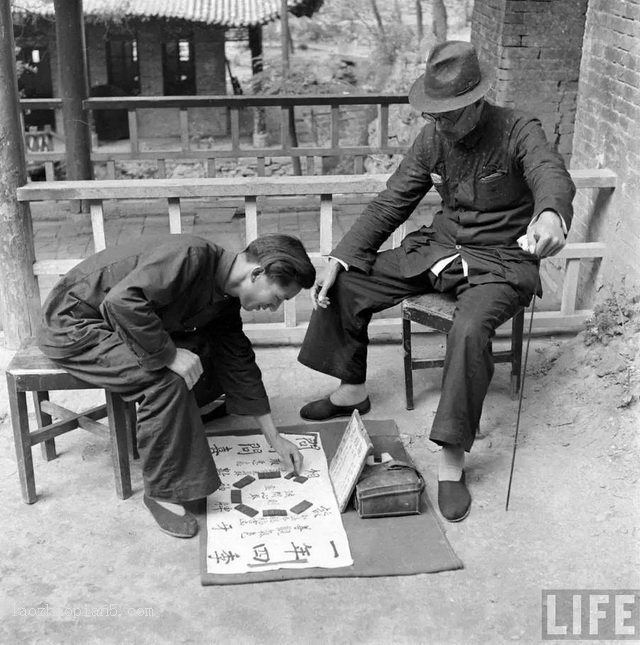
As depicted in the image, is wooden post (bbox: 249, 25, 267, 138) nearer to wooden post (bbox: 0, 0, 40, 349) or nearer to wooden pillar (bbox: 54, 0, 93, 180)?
wooden pillar (bbox: 54, 0, 93, 180)

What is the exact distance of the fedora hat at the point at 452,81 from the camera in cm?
392

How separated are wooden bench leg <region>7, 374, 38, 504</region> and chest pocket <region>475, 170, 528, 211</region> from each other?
→ 2.22 meters

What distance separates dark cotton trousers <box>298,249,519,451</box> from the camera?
148 inches

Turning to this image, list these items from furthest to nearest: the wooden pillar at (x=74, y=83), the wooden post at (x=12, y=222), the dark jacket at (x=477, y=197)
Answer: the wooden pillar at (x=74, y=83)
the wooden post at (x=12, y=222)
the dark jacket at (x=477, y=197)

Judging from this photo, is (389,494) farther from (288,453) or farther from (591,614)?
(591,614)

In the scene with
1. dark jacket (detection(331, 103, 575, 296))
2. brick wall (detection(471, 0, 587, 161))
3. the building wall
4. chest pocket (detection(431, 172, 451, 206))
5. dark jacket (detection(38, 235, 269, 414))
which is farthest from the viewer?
the building wall

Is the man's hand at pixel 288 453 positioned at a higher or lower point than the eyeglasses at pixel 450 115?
lower

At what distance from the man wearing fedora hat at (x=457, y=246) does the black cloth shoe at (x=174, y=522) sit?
1.03m

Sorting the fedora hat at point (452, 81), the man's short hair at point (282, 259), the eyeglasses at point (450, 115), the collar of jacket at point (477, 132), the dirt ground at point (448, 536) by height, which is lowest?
the dirt ground at point (448, 536)

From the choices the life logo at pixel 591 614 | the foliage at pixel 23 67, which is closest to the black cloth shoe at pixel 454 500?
the life logo at pixel 591 614

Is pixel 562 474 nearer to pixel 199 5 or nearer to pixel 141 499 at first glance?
pixel 141 499

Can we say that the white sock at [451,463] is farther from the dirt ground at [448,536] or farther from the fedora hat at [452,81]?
the fedora hat at [452,81]

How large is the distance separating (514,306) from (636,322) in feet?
2.97

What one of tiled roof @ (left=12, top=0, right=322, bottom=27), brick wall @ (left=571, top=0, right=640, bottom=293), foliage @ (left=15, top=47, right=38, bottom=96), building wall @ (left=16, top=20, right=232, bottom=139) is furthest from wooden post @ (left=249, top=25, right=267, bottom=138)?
brick wall @ (left=571, top=0, right=640, bottom=293)
